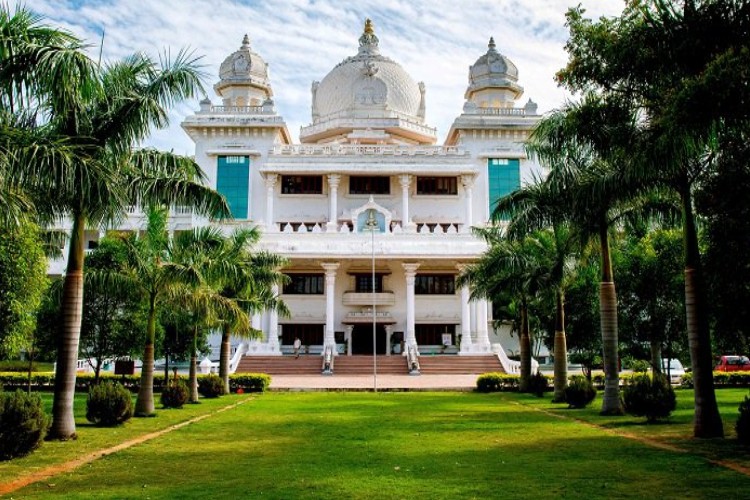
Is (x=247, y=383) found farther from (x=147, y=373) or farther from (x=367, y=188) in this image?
(x=367, y=188)

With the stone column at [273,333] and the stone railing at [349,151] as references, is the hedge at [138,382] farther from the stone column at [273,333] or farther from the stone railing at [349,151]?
the stone railing at [349,151]

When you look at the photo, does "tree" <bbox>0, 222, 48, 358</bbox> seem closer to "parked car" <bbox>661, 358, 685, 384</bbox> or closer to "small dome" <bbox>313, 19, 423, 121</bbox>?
"parked car" <bbox>661, 358, 685, 384</bbox>

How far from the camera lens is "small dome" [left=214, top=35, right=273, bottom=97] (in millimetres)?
57625

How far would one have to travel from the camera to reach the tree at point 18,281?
18.4 metres

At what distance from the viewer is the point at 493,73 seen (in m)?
59.0

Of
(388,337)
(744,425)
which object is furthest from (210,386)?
(388,337)

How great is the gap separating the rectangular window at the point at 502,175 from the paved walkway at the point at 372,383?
19.2 metres

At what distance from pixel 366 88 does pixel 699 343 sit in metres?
47.5

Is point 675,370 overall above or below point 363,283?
below

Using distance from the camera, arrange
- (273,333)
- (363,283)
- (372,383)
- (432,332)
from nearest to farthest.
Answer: (372,383)
(273,333)
(363,283)
(432,332)

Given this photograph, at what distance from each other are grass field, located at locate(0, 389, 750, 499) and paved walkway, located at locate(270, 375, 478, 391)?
12.8 meters

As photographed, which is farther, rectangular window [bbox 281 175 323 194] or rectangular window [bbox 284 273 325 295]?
rectangular window [bbox 281 175 323 194]

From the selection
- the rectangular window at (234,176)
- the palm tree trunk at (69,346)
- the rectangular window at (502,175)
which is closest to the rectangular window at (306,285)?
the rectangular window at (234,176)

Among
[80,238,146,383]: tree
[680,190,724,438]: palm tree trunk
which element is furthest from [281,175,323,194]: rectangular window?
[680,190,724,438]: palm tree trunk
